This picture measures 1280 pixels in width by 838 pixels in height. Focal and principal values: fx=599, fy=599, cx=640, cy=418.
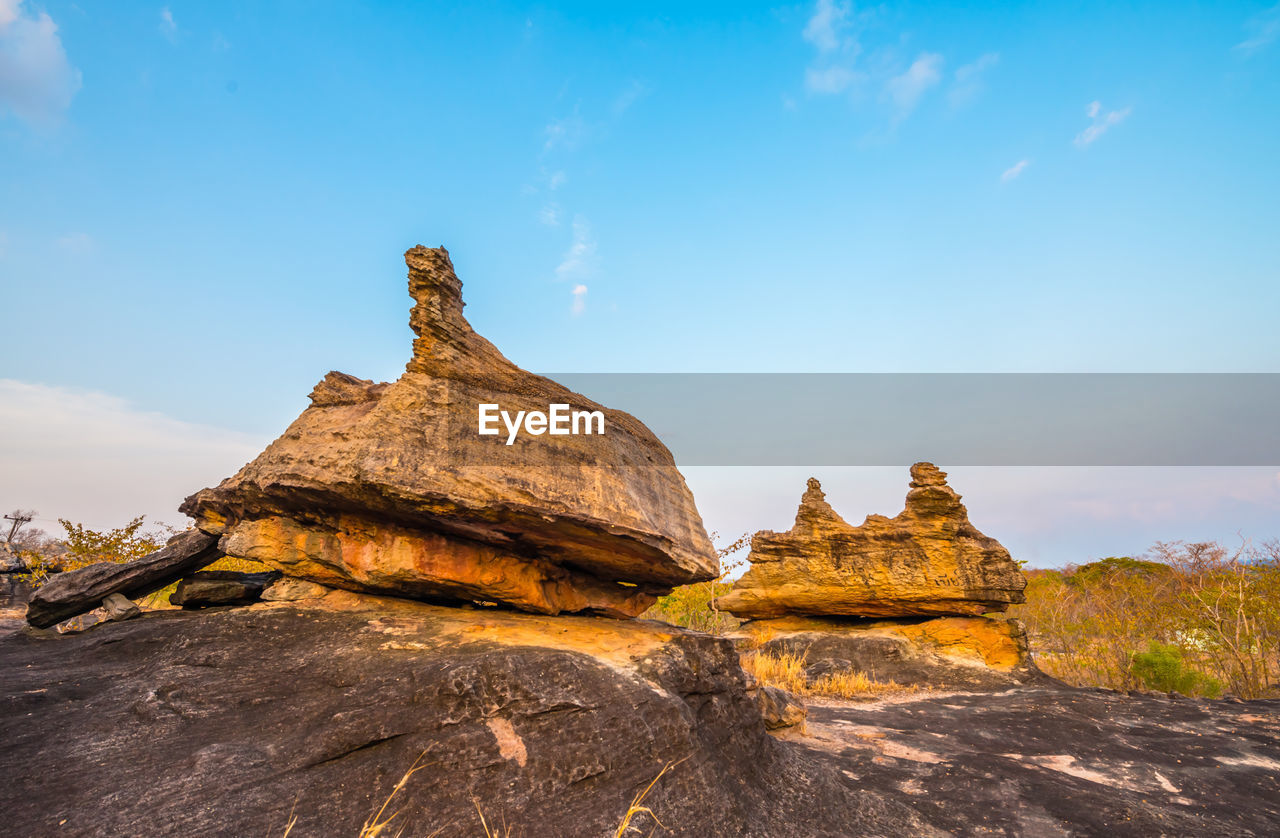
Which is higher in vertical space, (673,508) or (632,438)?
(632,438)

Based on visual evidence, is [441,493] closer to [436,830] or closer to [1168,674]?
[436,830]

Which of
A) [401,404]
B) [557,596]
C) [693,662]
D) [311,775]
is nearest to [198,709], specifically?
[311,775]

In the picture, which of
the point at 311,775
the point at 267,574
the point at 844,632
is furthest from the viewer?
the point at 844,632

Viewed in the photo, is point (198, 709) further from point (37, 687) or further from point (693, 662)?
point (693, 662)

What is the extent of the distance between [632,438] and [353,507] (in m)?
3.34

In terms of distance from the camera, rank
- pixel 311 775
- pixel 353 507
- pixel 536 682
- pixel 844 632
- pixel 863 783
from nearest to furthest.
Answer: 1. pixel 311 775
2. pixel 536 682
3. pixel 353 507
4. pixel 863 783
5. pixel 844 632

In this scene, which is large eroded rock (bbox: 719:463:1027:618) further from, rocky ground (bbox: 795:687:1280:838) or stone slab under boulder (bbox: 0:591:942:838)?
stone slab under boulder (bbox: 0:591:942:838)

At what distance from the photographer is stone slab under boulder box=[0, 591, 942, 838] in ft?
12.9

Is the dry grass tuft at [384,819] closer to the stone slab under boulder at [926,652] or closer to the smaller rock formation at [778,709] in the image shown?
the smaller rock formation at [778,709]

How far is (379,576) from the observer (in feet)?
20.1

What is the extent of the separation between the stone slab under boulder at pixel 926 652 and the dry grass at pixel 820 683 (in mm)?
278

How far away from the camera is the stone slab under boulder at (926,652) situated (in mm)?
13750

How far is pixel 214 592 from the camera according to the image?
253 inches

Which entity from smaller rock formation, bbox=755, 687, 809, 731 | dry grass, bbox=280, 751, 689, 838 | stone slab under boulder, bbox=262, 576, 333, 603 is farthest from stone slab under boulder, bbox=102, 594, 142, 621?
smaller rock formation, bbox=755, 687, 809, 731
